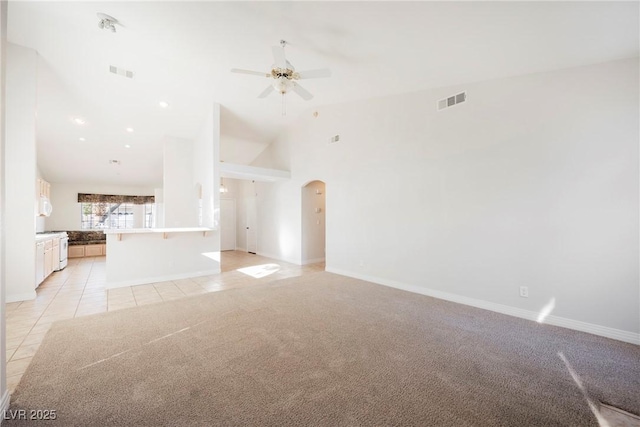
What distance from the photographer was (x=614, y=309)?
2754 millimetres

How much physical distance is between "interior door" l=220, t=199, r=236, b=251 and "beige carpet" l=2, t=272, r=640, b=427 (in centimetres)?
621

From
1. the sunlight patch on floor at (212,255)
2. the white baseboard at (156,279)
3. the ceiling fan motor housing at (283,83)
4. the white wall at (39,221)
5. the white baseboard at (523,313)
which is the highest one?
the ceiling fan motor housing at (283,83)

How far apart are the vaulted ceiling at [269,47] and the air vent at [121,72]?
76 mm

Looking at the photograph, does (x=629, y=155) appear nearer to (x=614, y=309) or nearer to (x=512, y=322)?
(x=614, y=309)

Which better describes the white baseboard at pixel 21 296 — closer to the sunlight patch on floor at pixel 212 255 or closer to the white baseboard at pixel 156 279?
the white baseboard at pixel 156 279

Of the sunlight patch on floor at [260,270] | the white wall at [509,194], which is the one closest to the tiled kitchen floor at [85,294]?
the sunlight patch on floor at [260,270]

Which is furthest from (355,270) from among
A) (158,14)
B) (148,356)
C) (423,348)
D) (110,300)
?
(158,14)

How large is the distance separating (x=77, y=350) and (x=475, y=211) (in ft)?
15.9

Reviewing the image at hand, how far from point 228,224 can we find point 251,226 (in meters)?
1.30

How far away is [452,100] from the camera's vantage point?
395cm

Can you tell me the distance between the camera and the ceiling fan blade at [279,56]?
2748 millimetres

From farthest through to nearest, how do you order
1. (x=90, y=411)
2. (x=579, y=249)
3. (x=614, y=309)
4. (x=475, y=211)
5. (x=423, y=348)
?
1. (x=475, y=211)
2. (x=579, y=249)
3. (x=614, y=309)
4. (x=423, y=348)
5. (x=90, y=411)

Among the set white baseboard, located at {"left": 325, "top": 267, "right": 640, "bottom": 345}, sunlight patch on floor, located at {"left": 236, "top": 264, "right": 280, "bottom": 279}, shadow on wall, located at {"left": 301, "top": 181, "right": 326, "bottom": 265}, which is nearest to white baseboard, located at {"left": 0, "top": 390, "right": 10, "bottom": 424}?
sunlight patch on floor, located at {"left": 236, "top": 264, "right": 280, "bottom": 279}

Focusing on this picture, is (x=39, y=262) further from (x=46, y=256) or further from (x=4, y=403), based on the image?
(x=4, y=403)
